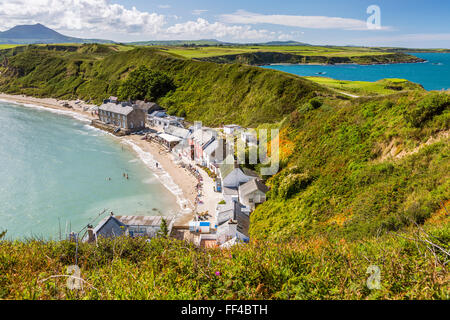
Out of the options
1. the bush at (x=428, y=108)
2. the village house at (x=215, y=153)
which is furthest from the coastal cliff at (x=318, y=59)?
the bush at (x=428, y=108)

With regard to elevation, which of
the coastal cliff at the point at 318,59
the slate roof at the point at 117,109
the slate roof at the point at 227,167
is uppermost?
the coastal cliff at the point at 318,59

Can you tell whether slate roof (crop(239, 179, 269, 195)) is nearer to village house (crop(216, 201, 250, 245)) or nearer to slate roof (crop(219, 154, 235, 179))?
village house (crop(216, 201, 250, 245))

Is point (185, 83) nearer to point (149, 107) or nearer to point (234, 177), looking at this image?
point (149, 107)

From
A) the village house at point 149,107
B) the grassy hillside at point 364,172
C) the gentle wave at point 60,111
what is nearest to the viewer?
the grassy hillside at point 364,172

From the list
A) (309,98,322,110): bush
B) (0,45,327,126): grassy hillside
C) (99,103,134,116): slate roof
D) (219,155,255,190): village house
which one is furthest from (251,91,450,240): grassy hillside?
(99,103,134,116): slate roof

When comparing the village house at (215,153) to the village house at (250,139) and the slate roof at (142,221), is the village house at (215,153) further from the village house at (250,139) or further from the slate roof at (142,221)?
the slate roof at (142,221)
